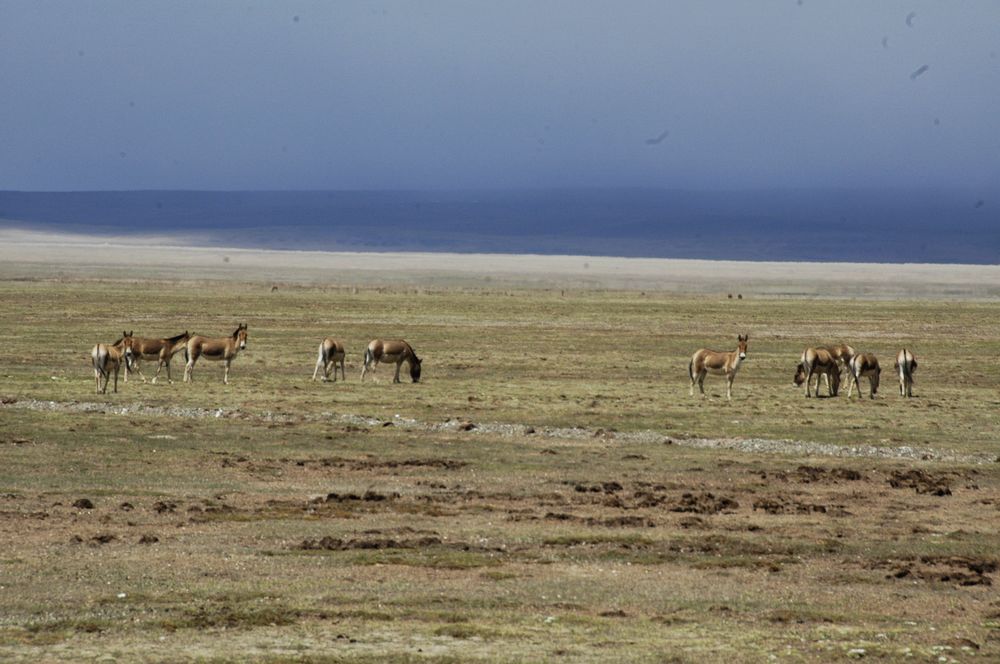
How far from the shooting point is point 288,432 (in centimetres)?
2833

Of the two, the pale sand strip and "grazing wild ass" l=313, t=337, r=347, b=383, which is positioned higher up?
the pale sand strip

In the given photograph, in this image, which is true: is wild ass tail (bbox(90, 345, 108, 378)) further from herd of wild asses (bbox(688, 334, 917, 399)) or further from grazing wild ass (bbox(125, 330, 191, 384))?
herd of wild asses (bbox(688, 334, 917, 399))

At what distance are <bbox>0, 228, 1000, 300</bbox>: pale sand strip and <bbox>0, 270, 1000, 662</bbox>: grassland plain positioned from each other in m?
79.4

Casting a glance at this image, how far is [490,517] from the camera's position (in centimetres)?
1980

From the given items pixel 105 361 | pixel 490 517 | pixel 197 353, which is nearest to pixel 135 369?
pixel 197 353

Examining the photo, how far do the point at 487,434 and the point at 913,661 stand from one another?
1663 cm

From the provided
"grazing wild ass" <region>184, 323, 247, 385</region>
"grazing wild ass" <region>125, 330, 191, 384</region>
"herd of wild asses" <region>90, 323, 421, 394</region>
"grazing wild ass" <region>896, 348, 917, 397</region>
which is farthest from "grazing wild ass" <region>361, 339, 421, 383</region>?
"grazing wild ass" <region>896, 348, 917, 397</region>

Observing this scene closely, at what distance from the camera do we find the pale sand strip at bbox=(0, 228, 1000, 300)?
4899 inches

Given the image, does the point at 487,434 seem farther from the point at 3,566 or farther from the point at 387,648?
the point at 387,648

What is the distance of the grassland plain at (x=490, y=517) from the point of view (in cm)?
1347

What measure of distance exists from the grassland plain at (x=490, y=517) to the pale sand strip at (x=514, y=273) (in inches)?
3125

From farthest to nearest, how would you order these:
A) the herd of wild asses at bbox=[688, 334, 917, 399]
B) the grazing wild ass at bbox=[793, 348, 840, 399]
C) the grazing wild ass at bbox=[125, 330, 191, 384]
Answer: the grazing wild ass at bbox=[793, 348, 840, 399] → the grazing wild ass at bbox=[125, 330, 191, 384] → the herd of wild asses at bbox=[688, 334, 917, 399]

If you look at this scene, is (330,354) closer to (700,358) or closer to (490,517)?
(700,358)

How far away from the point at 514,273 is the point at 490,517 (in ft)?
443
